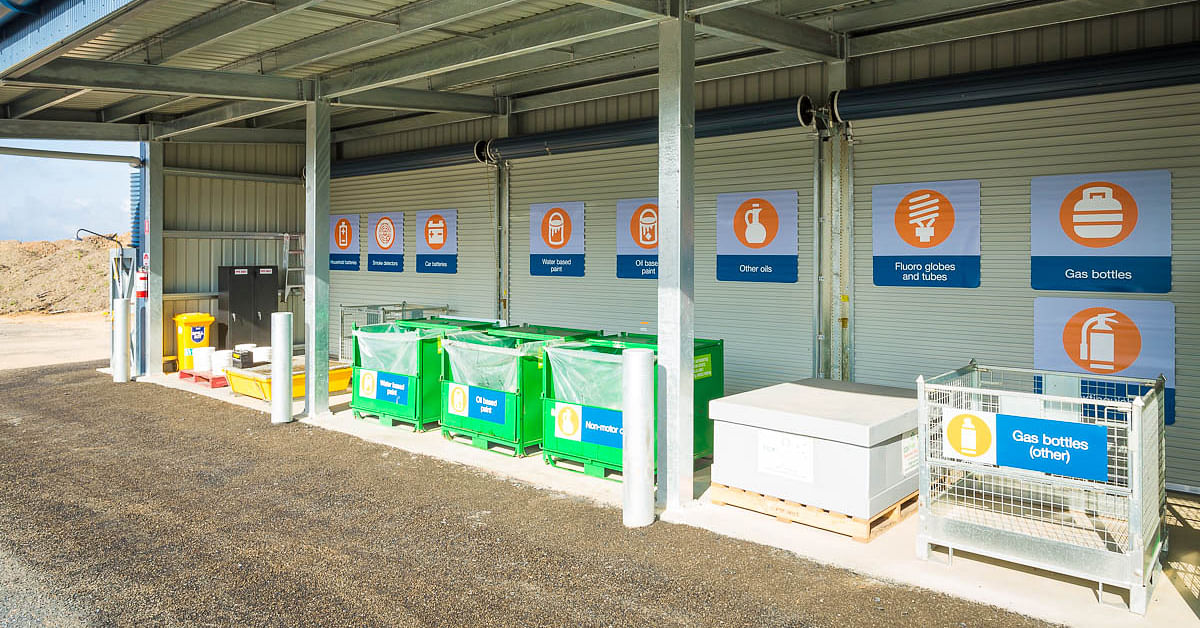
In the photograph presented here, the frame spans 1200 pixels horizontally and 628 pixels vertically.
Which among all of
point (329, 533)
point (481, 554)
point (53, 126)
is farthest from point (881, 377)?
point (53, 126)

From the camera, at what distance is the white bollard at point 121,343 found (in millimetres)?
13762

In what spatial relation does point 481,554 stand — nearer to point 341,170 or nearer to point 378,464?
point 378,464

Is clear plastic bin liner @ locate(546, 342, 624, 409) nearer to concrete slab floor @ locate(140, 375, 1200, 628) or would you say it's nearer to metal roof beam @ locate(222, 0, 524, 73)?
concrete slab floor @ locate(140, 375, 1200, 628)

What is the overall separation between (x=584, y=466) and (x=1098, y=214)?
5445 millimetres

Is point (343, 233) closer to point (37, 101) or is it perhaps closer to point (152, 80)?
point (37, 101)

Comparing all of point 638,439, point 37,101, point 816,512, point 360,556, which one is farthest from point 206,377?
point 816,512

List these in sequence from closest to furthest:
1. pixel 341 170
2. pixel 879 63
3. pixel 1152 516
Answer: pixel 1152 516 < pixel 879 63 < pixel 341 170

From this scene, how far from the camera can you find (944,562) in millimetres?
5715

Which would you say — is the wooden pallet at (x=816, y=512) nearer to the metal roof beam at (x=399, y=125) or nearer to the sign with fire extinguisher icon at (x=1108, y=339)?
the sign with fire extinguisher icon at (x=1108, y=339)

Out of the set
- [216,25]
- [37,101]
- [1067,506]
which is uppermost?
[37,101]

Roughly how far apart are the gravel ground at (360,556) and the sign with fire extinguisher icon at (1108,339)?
3.86 metres

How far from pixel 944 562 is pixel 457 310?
974 centimetres

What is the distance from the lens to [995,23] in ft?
26.1

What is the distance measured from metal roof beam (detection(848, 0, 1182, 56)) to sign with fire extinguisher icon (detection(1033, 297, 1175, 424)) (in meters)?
2.61
